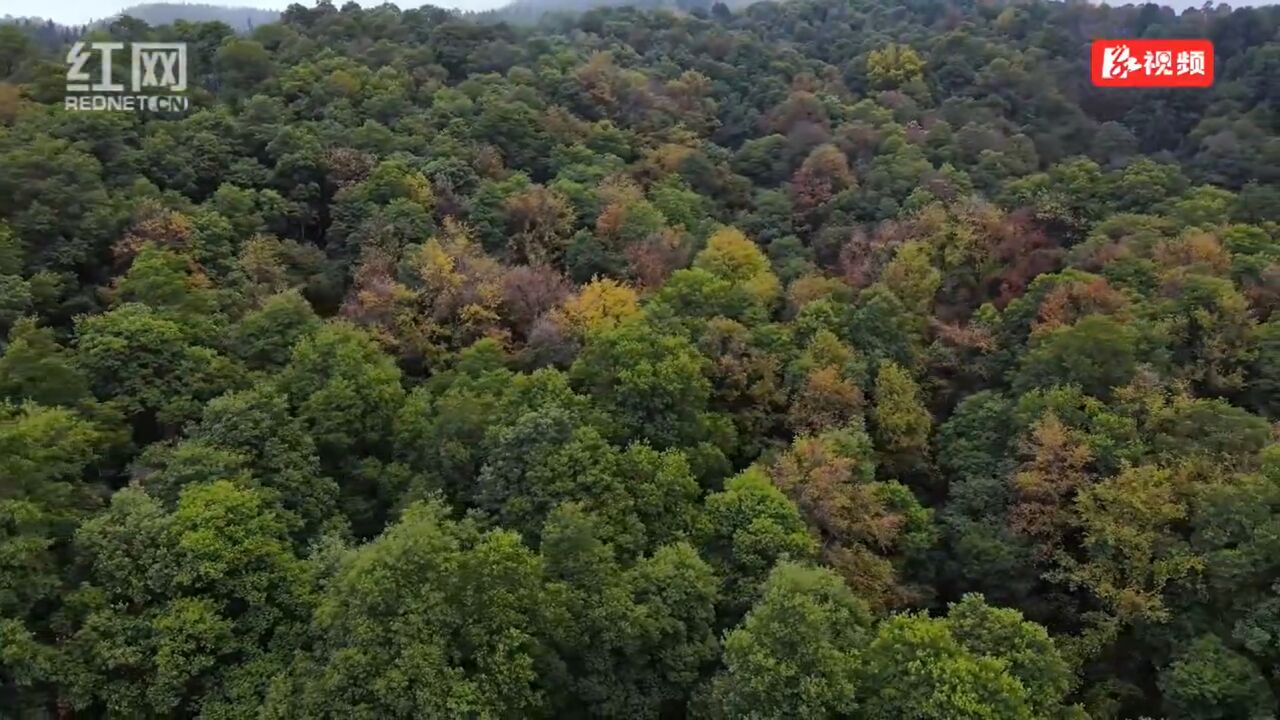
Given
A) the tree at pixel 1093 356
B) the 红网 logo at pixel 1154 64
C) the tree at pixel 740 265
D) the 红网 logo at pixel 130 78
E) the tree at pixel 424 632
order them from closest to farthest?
the tree at pixel 424 632 → the tree at pixel 1093 356 → the tree at pixel 740 265 → the 红网 logo at pixel 130 78 → the 红网 logo at pixel 1154 64

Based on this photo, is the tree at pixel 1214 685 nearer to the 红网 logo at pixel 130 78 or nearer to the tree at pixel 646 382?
the tree at pixel 646 382

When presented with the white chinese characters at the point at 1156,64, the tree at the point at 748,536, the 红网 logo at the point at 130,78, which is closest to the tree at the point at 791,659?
the tree at the point at 748,536

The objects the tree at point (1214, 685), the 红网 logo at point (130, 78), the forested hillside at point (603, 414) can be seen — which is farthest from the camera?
the 红网 logo at point (130, 78)

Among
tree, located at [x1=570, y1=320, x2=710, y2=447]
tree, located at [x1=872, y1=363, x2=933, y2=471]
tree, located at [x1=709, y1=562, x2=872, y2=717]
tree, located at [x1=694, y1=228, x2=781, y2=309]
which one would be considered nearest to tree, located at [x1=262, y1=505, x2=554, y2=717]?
tree, located at [x1=709, y1=562, x2=872, y2=717]

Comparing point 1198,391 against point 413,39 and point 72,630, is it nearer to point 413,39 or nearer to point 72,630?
point 72,630

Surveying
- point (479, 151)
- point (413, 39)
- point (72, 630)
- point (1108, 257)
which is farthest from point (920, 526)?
point (413, 39)

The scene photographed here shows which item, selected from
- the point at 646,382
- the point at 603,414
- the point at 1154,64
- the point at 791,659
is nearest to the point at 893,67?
the point at 1154,64

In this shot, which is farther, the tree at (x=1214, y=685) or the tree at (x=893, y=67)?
the tree at (x=893, y=67)
